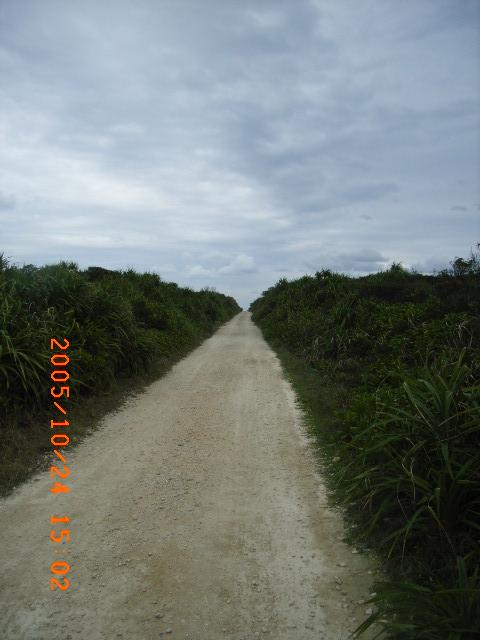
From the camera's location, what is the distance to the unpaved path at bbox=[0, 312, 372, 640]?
263 cm

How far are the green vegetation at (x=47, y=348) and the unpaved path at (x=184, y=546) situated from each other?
73 cm

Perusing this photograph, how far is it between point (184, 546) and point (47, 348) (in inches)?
170

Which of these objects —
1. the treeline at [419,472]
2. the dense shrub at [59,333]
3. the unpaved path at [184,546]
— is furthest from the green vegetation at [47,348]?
the treeline at [419,472]

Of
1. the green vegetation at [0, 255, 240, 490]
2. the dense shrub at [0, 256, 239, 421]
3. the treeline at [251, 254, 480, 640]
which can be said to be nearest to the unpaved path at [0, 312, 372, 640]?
the treeline at [251, 254, 480, 640]

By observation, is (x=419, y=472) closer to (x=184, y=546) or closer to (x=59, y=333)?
(x=184, y=546)

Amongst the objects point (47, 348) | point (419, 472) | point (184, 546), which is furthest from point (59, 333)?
point (419, 472)

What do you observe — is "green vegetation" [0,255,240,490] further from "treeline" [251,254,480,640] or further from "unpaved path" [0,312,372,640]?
"treeline" [251,254,480,640]

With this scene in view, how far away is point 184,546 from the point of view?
3.38m

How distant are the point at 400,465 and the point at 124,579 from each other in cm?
216

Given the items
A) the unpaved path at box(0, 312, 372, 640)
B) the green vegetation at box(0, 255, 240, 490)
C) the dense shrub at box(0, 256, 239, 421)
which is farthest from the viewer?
the dense shrub at box(0, 256, 239, 421)

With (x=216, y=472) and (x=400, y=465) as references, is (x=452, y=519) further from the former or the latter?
(x=216, y=472)

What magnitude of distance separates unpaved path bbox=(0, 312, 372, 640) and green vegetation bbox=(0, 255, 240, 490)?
73 centimetres

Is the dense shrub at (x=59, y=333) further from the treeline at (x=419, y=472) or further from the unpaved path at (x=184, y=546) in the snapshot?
the treeline at (x=419, y=472)

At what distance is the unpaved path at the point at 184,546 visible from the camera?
263 centimetres
